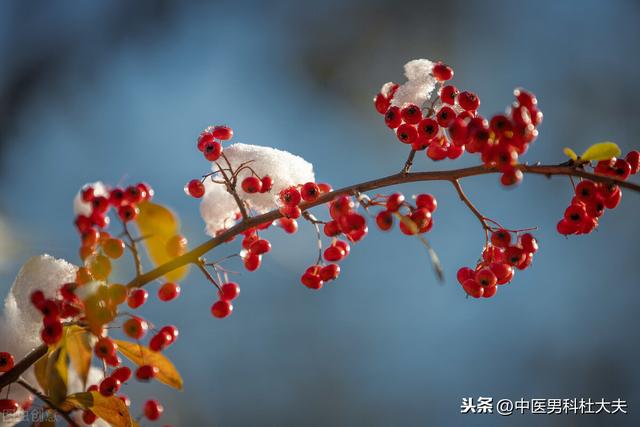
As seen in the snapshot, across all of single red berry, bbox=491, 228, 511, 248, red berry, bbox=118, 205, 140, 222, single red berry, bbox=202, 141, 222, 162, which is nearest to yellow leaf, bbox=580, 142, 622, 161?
single red berry, bbox=491, 228, 511, 248

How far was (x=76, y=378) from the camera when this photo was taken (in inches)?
40.8

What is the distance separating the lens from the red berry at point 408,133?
87cm

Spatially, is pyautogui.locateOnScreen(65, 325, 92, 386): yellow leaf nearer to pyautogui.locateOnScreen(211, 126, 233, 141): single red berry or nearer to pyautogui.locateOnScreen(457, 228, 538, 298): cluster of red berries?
pyautogui.locateOnScreen(211, 126, 233, 141): single red berry

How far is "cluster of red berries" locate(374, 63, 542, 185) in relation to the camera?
738mm

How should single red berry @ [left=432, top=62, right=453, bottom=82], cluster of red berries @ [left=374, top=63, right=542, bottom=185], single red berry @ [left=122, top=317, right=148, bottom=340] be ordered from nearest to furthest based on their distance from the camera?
1. cluster of red berries @ [left=374, top=63, right=542, bottom=185]
2. single red berry @ [left=122, top=317, right=148, bottom=340]
3. single red berry @ [left=432, top=62, right=453, bottom=82]

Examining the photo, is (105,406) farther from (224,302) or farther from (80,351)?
(224,302)

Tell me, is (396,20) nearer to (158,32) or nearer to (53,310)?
(158,32)

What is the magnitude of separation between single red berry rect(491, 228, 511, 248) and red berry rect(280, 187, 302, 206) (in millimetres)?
289

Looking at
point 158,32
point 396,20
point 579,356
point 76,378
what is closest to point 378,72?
point 396,20

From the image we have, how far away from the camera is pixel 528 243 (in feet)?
3.01

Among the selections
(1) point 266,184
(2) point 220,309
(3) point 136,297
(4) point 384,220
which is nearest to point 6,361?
(3) point 136,297

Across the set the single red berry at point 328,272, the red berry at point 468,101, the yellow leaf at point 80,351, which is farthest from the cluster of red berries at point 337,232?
the yellow leaf at point 80,351

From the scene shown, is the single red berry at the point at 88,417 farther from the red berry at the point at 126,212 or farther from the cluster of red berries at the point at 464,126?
the cluster of red berries at the point at 464,126

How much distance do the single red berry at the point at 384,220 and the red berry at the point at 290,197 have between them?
12 centimetres
